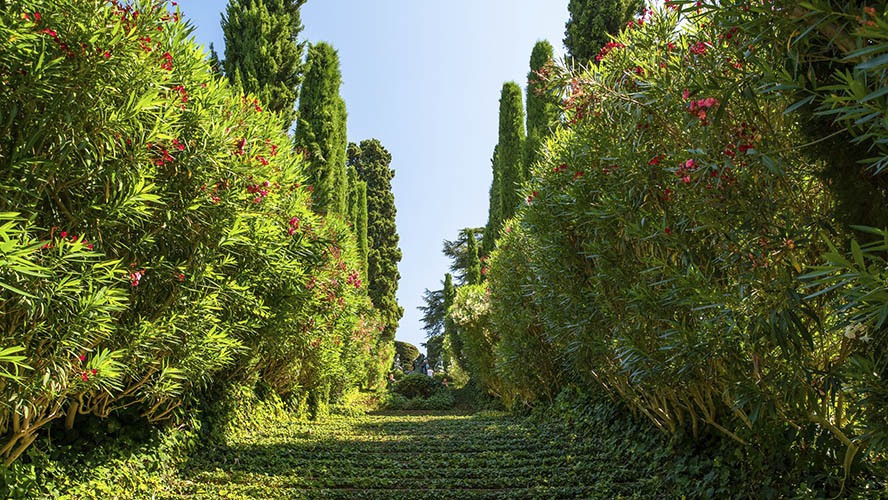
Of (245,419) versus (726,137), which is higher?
(726,137)

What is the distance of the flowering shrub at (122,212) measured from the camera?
3459mm

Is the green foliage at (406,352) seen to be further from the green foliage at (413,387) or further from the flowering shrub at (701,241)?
the flowering shrub at (701,241)

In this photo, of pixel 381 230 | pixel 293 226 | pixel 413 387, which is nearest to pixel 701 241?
pixel 293 226

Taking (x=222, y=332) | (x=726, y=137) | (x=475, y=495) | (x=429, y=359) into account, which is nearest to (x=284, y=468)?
(x=222, y=332)

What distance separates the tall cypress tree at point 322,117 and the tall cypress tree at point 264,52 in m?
1.10

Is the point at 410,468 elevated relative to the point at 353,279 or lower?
lower

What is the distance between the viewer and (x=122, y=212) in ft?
13.0

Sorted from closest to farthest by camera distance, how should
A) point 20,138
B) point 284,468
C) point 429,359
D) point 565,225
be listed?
point 20,138, point 565,225, point 284,468, point 429,359

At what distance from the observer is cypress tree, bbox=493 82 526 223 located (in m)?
19.3

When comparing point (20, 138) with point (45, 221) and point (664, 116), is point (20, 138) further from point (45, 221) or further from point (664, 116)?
point (664, 116)

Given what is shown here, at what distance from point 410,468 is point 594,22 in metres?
12.4

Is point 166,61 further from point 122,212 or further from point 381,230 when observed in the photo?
point 381,230

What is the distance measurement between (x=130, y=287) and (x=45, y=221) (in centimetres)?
89

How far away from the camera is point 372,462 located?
22.6 ft
